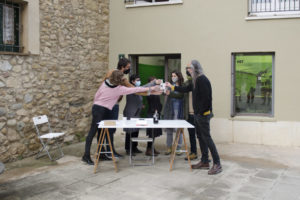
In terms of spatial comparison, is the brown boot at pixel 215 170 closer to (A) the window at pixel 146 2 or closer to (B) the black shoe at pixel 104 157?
(B) the black shoe at pixel 104 157

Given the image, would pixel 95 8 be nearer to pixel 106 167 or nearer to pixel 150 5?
pixel 150 5

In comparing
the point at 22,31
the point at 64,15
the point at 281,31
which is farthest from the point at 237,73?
the point at 22,31

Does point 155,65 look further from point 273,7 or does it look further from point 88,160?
point 88,160

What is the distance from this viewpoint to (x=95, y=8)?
28.5 feet

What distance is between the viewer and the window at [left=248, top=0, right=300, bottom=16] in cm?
778

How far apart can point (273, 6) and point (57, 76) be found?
17.7ft

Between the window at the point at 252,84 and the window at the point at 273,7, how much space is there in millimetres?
1011

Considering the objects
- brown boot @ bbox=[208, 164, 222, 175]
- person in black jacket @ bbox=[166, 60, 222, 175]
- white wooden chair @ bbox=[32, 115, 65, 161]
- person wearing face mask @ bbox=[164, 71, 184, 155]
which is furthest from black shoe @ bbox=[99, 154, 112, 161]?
brown boot @ bbox=[208, 164, 222, 175]

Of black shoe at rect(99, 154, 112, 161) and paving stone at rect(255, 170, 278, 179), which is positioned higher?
black shoe at rect(99, 154, 112, 161)

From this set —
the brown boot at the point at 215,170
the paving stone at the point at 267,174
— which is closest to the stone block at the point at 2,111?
the brown boot at the point at 215,170

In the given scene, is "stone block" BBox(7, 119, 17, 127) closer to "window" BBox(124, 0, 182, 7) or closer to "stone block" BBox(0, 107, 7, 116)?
"stone block" BBox(0, 107, 7, 116)

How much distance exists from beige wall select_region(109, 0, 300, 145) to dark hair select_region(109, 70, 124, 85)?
305cm

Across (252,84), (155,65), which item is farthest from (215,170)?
(155,65)

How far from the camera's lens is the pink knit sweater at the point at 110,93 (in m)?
6.03
